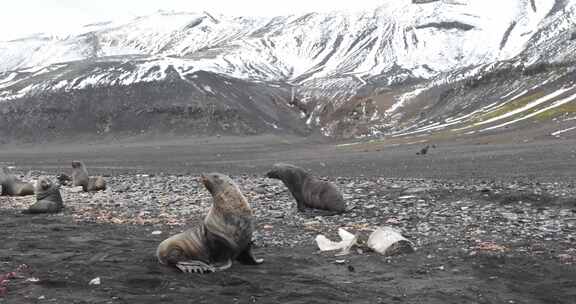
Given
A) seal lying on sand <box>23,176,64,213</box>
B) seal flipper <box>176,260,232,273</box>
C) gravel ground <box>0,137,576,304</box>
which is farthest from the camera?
seal lying on sand <box>23,176,64,213</box>

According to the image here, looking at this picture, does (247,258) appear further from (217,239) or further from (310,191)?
(310,191)

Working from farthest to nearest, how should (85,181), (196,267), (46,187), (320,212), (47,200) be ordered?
(85,181) → (46,187) → (47,200) → (320,212) → (196,267)

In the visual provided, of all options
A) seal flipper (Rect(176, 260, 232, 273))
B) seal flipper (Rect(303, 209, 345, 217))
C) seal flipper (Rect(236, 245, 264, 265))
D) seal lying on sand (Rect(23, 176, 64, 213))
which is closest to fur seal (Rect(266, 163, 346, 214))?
seal flipper (Rect(303, 209, 345, 217))

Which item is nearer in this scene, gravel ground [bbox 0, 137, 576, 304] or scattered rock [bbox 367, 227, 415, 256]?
gravel ground [bbox 0, 137, 576, 304]

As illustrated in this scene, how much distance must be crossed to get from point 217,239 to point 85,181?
20640mm

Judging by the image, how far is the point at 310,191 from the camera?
19.1 metres

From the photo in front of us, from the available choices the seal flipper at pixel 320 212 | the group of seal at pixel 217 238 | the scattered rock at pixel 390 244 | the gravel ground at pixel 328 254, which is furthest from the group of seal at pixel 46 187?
the scattered rock at pixel 390 244

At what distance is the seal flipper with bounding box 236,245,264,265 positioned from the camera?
11812 millimetres

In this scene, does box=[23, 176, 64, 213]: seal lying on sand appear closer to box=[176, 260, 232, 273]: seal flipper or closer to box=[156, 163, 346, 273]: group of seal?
box=[156, 163, 346, 273]: group of seal

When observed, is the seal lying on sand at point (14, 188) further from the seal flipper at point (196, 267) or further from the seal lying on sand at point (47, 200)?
the seal flipper at point (196, 267)

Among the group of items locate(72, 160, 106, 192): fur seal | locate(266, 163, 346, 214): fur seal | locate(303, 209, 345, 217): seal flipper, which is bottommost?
locate(72, 160, 106, 192): fur seal

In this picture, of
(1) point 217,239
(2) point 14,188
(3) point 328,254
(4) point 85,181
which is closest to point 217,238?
(1) point 217,239

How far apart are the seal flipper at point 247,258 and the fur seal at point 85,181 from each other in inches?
732

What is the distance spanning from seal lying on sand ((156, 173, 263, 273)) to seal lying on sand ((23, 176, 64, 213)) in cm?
1017
